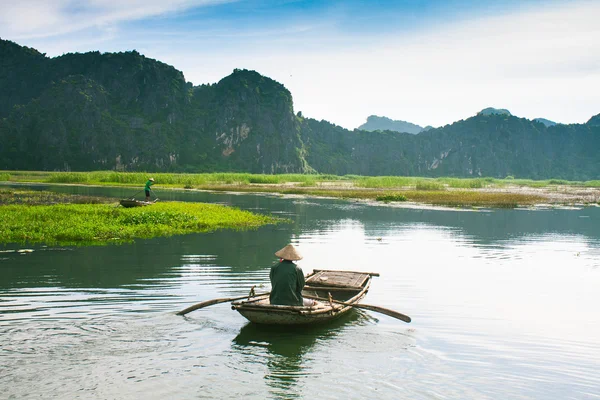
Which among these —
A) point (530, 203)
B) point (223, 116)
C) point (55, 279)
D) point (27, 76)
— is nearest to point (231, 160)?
point (223, 116)

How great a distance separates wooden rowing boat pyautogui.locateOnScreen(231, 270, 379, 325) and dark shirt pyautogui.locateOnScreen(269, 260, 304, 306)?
283 millimetres

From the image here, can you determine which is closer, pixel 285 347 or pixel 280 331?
pixel 285 347

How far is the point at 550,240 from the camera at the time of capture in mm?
22500

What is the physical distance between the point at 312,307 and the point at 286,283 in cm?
59

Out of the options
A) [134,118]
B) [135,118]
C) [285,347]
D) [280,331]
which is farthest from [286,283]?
[135,118]

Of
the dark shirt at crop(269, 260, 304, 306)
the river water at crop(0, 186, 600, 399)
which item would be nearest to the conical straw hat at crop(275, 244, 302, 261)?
the dark shirt at crop(269, 260, 304, 306)

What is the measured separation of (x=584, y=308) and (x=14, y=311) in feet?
37.4

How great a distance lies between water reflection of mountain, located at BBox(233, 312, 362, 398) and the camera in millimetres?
6836

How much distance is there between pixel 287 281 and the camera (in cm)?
877

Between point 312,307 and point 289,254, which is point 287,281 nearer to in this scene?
point 289,254

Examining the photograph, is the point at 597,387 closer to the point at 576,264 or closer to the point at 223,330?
the point at 223,330

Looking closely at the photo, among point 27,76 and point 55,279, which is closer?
point 55,279

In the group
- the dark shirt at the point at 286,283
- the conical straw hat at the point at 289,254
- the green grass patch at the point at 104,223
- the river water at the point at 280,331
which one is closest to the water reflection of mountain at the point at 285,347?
the river water at the point at 280,331

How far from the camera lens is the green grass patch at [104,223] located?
691 inches
